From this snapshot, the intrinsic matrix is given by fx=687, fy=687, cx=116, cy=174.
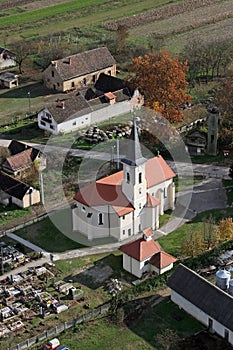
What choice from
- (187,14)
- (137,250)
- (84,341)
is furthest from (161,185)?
(187,14)

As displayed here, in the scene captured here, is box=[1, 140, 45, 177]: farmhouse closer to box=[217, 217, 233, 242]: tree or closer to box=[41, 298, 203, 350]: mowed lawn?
box=[217, 217, 233, 242]: tree

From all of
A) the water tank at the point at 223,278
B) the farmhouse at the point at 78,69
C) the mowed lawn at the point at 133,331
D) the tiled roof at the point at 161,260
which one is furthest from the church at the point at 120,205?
the farmhouse at the point at 78,69

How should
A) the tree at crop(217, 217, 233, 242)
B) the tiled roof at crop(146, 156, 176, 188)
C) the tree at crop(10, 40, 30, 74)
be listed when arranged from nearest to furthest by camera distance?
the tree at crop(217, 217, 233, 242)
the tiled roof at crop(146, 156, 176, 188)
the tree at crop(10, 40, 30, 74)

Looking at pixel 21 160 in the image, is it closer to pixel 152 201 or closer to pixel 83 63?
pixel 152 201

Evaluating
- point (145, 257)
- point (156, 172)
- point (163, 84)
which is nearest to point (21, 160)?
point (156, 172)

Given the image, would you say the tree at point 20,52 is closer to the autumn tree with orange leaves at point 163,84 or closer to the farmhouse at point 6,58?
the farmhouse at point 6,58

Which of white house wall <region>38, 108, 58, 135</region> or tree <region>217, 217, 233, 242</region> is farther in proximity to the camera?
white house wall <region>38, 108, 58, 135</region>

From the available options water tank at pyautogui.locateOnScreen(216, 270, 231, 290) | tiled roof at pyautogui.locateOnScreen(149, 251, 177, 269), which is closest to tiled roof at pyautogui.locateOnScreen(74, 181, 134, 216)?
tiled roof at pyautogui.locateOnScreen(149, 251, 177, 269)
